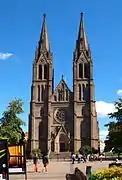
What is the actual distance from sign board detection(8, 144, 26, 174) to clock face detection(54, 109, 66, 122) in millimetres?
76754

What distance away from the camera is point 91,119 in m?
90.6

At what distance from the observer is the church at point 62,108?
90.6 meters

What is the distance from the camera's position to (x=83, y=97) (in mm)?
94250

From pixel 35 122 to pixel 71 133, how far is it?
8.64 metres

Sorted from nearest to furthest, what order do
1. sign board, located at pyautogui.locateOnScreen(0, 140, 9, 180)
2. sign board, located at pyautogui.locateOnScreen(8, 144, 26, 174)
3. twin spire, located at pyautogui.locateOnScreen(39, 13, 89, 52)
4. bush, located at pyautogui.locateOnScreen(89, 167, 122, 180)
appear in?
bush, located at pyautogui.locateOnScreen(89, 167, 122, 180), sign board, located at pyautogui.locateOnScreen(0, 140, 9, 180), sign board, located at pyautogui.locateOnScreen(8, 144, 26, 174), twin spire, located at pyautogui.locateOnScreen(39, 13, 89, 52)

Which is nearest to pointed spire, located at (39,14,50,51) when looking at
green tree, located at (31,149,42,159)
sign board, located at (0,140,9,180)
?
green tree, located at (31,149,42,159)

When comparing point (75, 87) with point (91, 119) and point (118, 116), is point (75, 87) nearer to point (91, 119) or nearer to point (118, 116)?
point (91, 119)

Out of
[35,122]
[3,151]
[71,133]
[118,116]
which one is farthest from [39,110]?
[3,151]

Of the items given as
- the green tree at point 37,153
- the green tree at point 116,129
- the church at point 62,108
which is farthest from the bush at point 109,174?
the church at point 62,108

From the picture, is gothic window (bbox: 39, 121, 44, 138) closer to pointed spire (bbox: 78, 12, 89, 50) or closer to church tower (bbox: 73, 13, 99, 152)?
church tower (bbox: 73, 13, 99, 152)

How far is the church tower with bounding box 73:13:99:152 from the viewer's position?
90188mm

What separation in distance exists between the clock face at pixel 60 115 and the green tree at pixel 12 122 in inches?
1370

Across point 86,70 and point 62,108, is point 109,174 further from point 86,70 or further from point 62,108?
point 86,70

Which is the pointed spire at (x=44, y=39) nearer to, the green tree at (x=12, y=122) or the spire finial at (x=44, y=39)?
the spire finial at (x=44, y=39)
